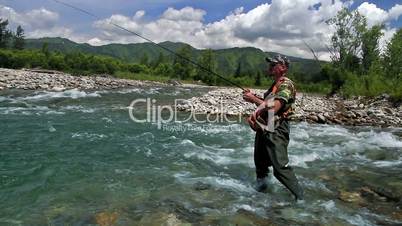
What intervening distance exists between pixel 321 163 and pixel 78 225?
6454mm

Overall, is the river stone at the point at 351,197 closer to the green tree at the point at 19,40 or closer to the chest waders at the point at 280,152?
the chest waders at the point at 280,152

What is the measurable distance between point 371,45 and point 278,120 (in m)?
44.7

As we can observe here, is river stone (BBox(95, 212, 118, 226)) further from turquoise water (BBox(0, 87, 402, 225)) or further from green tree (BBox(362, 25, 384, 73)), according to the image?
Result: green tree (BBox(362, 25, 384, 73))

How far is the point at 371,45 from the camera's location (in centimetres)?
4672

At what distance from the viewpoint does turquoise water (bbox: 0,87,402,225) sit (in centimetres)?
628

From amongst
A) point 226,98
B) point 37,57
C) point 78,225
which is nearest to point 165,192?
point 78,225

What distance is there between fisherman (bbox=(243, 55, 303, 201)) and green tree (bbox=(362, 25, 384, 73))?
43.0 metres

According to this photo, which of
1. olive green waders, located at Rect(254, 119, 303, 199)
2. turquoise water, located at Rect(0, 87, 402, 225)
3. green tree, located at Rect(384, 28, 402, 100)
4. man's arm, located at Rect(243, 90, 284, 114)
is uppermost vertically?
green tree, located at Rect(384, 28, 402, 100)

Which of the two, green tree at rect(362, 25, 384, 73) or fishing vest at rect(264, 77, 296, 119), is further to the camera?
Answer: green tree at rect(362, 25, 384, 73)

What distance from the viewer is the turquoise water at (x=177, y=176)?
6277 mm

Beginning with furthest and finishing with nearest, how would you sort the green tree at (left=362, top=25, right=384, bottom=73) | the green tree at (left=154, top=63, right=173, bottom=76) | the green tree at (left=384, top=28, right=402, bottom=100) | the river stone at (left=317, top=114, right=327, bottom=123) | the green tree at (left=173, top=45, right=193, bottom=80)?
the green tree at (left=154, top=63, right=173, bottom=76)
the green tree at (left=173, top=45, right=193, bottom=80)
the green tree at (left=362, top=25, right=384, bottom=73)
the green tree at (left=384, top=28, right=402, bottom=100)
the river stone at (left=317, top=114, right=327, bottom=123)

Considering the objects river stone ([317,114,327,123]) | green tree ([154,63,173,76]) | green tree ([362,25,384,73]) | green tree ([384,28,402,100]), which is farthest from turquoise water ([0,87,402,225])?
green tree ([154,63,173,76])

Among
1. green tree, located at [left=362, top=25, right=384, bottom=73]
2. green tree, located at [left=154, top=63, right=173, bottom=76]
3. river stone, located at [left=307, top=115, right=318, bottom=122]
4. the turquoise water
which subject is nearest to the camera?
the turquoise water

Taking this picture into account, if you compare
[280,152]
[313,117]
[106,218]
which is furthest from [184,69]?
[106,218]
